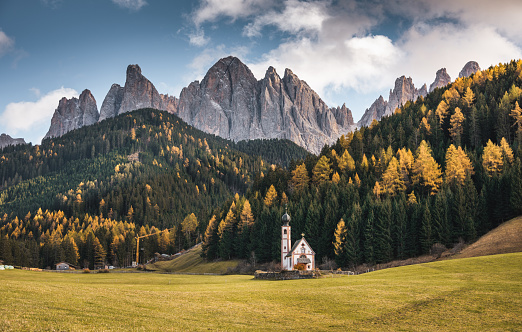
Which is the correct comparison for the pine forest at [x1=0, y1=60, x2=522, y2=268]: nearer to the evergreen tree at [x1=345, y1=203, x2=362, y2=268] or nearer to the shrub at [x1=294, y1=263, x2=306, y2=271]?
the evergreen tree at [x1=345, y1=203, x2=362, y2=268]

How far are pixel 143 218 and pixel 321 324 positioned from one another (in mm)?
175371

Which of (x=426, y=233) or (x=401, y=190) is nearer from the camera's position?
(x=426, y=233)

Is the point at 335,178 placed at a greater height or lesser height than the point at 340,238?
greater

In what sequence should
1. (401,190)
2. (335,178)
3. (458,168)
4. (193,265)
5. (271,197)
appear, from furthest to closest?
(271,197)
(193,265)
(335,178)
(401,190)
(458,168)

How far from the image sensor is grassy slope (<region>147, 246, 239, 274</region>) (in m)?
94.6

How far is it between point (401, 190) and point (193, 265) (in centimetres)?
5694

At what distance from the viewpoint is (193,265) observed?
107688 millimetres

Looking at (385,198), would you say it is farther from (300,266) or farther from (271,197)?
(271,197)

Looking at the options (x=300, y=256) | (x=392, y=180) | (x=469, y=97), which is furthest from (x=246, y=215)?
(x=469, y=97)

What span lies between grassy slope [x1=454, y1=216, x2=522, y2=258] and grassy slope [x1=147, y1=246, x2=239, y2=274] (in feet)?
166

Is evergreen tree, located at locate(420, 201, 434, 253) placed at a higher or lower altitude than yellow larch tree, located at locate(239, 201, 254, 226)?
lower

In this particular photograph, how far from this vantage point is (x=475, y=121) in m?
110

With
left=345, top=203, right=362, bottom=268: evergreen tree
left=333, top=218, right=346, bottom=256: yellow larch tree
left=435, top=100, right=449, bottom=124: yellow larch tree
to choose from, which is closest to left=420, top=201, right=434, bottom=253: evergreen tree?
left=345, top=203, right=362, bottom=268: evergreen tree

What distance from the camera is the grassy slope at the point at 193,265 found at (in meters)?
94.6
